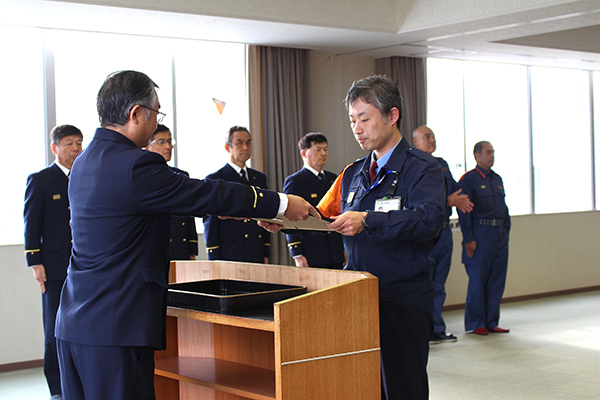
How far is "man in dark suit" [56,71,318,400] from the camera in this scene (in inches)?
83.9

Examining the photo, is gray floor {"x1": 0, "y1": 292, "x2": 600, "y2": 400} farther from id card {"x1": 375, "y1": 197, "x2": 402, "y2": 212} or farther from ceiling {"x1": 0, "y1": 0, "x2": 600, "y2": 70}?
ceiling {"x1": 0, "y1": 0, "x2": 600, "y2": 70}

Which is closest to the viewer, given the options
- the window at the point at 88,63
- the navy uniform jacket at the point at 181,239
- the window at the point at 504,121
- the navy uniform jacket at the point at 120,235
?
the navy uniform jacket at the point at 120,235

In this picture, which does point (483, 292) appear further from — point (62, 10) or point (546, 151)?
point (62, 10)

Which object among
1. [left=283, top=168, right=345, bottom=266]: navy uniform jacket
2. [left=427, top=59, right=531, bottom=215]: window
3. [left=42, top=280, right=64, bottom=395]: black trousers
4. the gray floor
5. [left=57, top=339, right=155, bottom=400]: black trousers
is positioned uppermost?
[left=427, top=59, right=531, bottom=215]: window

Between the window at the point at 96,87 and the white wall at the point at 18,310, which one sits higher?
the window at the point at 96,87

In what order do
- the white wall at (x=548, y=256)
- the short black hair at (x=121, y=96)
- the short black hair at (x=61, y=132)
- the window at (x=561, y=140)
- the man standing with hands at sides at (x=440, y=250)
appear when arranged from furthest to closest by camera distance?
the window at (x=561, y=140), the white wall at (x=548, y=256), the man standing with hands at sides at (x=440, y=250), the short black hair at (x=61, y=132), the short black hair at (x=121, y=96)

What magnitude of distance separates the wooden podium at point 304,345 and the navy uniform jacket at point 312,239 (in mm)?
2216

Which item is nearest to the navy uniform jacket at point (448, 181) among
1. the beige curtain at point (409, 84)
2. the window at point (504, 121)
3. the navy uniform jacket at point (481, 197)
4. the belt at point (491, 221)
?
the navy uniform jacket at point (481, 197)

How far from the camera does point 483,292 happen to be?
254 inches

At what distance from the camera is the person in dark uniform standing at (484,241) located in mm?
6426

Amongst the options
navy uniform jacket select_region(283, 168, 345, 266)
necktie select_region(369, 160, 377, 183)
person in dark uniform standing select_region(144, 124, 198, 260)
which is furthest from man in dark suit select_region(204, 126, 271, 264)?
necktie select_region(369, 160, 377, 183)

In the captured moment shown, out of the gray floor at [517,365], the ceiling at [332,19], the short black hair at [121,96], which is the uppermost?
the ceiling at [332,19]

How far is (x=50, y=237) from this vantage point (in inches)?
179

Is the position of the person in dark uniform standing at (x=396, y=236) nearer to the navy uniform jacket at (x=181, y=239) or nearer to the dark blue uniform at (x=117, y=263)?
the dark blue uniform at (x=117, y=263)
